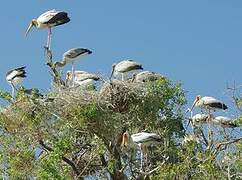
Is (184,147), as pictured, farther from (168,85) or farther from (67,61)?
(67,61)

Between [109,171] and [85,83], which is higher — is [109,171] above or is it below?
below

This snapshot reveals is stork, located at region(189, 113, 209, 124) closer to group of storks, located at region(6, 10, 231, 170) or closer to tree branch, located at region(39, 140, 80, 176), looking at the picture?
group of storks, located at region(6, 10, 231, 170)

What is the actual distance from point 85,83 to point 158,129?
1490 millimetres

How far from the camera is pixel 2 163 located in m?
13.6

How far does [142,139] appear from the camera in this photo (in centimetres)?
1351

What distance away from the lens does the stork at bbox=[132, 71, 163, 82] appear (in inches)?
599

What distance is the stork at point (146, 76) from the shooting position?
50.0 ft

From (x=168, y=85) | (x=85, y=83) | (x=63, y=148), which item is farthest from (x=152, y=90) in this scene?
(x=63, y=148)

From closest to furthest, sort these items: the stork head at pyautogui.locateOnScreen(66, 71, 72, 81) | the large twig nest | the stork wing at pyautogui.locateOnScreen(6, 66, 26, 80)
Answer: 1. the large twig nest
2. the stork head at pyautogui.locateOnScreen(66, 71, 72, 81)
3. the stork wing at pyautogui.locateOnScreen(6, 66, 26, 80)

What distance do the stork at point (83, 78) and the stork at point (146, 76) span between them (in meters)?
0.65

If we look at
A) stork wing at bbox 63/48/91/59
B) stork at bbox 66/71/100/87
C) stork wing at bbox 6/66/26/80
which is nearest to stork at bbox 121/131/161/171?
stork at bbox 66/71/100/87

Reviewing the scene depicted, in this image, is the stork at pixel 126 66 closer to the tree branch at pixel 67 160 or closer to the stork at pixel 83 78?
the stork at pixel 83 78

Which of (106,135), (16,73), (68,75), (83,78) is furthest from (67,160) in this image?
(16,73)

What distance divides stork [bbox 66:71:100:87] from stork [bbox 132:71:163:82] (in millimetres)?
654
